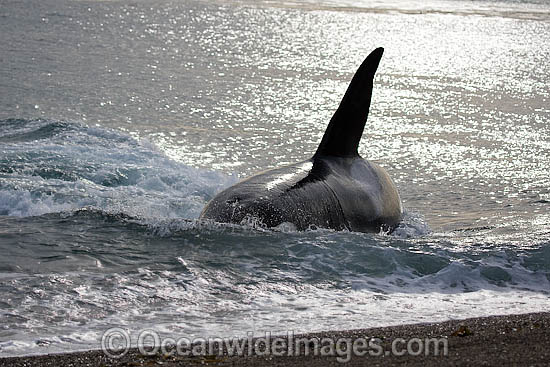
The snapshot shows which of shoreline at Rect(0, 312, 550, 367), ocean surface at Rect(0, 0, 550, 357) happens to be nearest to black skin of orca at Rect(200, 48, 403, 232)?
ocean surface at Rect(0, 0, 550, 357)

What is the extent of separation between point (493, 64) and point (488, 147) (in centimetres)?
1430

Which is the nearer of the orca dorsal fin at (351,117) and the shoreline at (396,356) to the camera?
the shoreline at (396,356)

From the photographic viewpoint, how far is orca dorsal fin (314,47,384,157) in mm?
10633

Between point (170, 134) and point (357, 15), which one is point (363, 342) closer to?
point (170, 134)

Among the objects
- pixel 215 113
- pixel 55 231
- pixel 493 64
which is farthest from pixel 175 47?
pixel 55 231

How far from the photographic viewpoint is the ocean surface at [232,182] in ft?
24.7

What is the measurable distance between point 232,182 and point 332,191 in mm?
3570

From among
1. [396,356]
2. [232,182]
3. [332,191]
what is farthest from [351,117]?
[396,356]

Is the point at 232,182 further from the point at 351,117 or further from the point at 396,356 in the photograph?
the point at 396,356

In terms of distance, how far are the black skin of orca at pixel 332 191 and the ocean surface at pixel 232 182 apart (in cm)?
20

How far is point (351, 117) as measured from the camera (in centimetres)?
1087

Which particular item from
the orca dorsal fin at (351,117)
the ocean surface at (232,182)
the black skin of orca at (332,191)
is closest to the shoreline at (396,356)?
the ocean surface at (232,182)

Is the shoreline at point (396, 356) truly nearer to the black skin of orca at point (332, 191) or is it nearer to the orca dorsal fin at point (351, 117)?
the black skin of orca at point (332, 191)

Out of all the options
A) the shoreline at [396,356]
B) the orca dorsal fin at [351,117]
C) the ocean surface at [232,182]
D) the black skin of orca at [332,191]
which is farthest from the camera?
the orca dorsal fin at [351,117]
